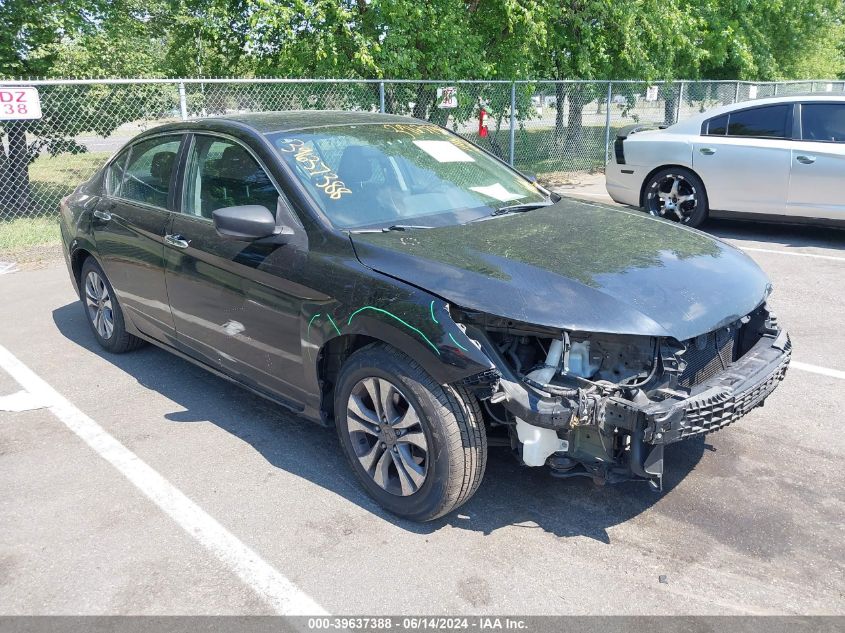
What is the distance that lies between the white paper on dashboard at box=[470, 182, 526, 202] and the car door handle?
1661 millimetres

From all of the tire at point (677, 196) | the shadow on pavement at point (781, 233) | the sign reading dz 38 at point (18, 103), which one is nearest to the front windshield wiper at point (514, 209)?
the tire at point (677, 196)

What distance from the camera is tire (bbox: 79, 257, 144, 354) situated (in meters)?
5.39

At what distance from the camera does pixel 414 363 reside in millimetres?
3129

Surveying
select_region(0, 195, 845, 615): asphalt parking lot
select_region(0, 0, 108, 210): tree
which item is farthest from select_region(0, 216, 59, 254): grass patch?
select_region(0, 195, 845, 615): asphalt parking lot

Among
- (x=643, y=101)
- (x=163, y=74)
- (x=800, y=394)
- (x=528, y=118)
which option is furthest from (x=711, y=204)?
(x=163, y=74)

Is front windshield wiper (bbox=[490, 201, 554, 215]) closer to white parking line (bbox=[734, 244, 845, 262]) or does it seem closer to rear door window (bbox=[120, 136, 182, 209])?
rear door window (bbox=[120, 136, 182, 209])

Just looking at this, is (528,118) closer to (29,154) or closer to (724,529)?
(29,154)

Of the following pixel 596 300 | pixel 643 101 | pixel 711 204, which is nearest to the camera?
pixel 596 300

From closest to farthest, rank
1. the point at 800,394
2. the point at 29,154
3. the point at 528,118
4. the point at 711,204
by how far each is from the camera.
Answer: the point at 800,394
the point at 711,204
the point at 29,154
the point at 528,118

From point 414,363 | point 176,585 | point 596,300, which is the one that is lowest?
point 176,585

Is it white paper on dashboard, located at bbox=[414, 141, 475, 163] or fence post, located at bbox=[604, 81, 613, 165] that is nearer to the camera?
white paper on dashboard, located at bbox=[414, 141, 475, 163]

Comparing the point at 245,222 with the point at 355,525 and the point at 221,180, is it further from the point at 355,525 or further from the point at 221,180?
the point at 355,525

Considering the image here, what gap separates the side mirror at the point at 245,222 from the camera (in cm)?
357

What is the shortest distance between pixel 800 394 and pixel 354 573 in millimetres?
3072
